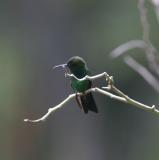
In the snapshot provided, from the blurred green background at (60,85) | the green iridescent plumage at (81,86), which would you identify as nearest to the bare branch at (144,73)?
the green iridescent plumage at (81,86)

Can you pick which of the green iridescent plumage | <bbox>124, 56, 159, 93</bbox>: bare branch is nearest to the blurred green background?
<bbox>124, 56, 159, 93</bbox>: bare branch

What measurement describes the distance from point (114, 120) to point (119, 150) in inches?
21.9

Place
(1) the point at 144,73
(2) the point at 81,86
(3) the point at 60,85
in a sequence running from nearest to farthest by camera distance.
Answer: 1. (2) the point at 81,86
2. (1) the point at 144,73
3. (3) the point at 60,85

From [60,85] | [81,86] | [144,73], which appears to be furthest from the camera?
[60,85]

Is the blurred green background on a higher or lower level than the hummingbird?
higher

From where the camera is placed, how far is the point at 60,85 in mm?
17766

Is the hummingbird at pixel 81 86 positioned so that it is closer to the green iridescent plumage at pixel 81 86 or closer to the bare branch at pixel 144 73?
the green iridescent plumage at pixel 81 86

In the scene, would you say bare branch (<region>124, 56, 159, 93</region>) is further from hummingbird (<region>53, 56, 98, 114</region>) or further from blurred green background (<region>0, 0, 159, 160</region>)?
blurred green background (<region>0, 0, 159, 160</region>)

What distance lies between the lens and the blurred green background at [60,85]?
1831cm

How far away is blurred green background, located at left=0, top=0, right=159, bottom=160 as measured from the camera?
1831 cm

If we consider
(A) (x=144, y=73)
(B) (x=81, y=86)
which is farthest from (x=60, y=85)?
(B) (x=81, y=86)

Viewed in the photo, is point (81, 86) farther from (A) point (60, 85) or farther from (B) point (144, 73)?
(A) point (60, 85)

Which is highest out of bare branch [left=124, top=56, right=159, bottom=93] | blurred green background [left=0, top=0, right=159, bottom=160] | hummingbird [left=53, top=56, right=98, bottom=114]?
blurred green background [left=0, top=0, right=159, bottom=160]

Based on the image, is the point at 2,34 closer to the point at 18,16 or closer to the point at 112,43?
the point at 18,16
